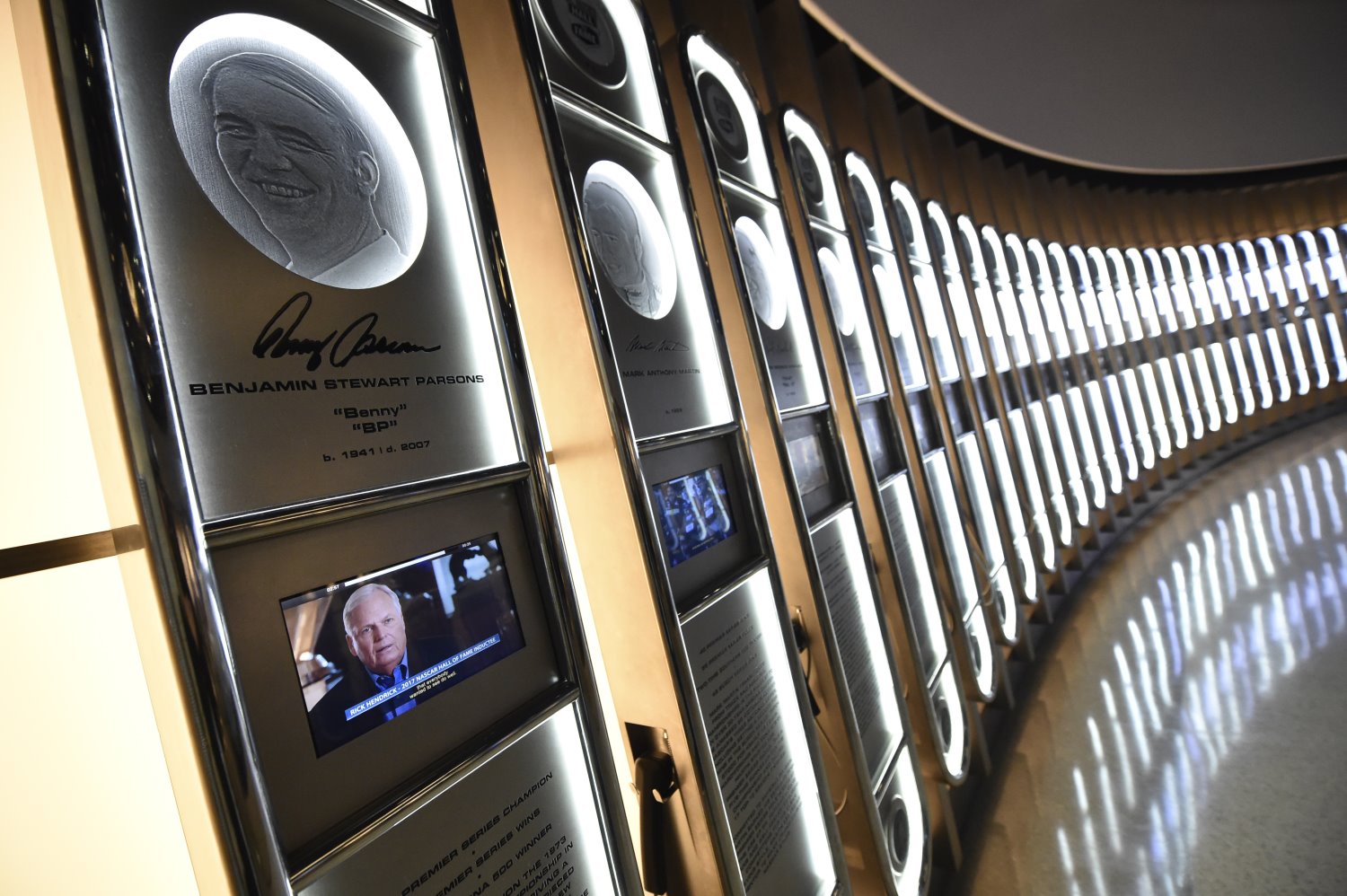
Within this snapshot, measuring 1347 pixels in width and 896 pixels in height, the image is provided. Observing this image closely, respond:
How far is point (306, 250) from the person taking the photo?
2.60ft

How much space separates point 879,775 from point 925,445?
1.52 meters

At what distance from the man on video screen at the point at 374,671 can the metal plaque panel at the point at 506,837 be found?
0.11 metres

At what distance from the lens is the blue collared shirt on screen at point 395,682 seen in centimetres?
77

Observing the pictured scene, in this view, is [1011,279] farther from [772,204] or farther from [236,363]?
[236,363]

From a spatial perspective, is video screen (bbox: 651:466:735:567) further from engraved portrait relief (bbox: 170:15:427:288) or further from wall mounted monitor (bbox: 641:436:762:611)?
engraved portrait relief (bbox: 170:15:427:288)

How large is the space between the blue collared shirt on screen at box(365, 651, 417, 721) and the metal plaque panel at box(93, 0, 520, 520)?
0.20 metres

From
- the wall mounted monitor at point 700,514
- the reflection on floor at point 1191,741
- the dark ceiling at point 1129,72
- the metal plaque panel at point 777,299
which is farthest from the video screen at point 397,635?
the dark ceiling at point 1129,72

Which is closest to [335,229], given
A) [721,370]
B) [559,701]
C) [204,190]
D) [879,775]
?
[204,190]

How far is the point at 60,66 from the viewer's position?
585 millimetres

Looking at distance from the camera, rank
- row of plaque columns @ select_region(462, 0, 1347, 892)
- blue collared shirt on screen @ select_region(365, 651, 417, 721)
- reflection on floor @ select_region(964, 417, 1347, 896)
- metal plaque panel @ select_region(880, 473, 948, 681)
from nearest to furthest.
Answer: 1. blue collared shirt on screen @ select_region(365, 651, 417, 721)
2. row of plaque columns @ select_region(462, 0, 1347, 892)
3. reflection on floor @ select_region(964, 417, 1347, 896)
4. metal plaque panel @ select_region(880, 473, 948, 681)

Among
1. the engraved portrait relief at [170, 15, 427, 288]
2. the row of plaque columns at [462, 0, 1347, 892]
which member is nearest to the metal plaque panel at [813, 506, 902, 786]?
the row of plaque columns at [462, 0, 1347, 892]

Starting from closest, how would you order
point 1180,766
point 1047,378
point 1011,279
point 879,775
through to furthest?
1. point 879,775
2. point 1180,766
3. point 1011,279
4. point 1047,378
